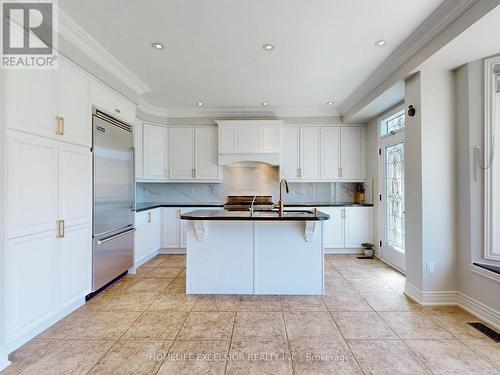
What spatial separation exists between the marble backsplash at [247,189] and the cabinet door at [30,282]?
9.86 feet

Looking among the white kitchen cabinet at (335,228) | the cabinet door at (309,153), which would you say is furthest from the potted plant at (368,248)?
the cabinet door at (309,153)

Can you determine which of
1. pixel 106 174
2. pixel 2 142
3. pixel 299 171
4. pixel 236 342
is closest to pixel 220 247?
pixel 236 342

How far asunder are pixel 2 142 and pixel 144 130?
2.91 meters

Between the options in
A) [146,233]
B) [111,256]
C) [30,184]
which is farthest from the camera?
[146,233]

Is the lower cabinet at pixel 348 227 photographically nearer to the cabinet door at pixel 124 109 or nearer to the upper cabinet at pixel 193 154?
the upper cabinet at pixel 193 154

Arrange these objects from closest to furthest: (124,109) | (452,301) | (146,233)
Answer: (452,301) → (124,109) → (146,233)

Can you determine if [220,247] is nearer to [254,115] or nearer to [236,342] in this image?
[236,342]

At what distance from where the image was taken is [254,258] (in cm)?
296

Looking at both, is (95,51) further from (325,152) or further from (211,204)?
(325,152)

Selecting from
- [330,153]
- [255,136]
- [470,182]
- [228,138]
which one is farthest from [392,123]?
[228,138]

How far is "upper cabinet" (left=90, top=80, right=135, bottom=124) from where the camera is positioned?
2.86 meters

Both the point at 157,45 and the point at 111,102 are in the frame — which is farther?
the point at 111,102

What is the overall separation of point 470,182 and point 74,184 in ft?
12.6

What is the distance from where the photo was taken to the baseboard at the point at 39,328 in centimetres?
193
